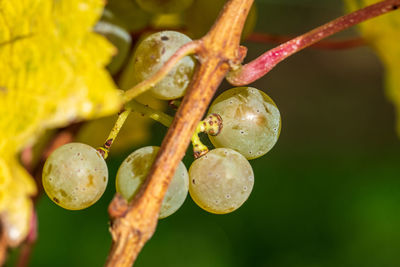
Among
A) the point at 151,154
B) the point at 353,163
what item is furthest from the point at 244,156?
the point at 353,163

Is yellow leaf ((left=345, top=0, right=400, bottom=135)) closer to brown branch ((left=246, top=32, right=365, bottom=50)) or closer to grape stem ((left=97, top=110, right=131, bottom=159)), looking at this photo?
brown branch ((left=246, top=32, right=365, bottom=50))

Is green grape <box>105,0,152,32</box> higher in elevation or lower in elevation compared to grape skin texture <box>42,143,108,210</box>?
higher

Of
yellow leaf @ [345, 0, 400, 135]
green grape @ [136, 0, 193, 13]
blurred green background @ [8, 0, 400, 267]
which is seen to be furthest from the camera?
blurred green background @ [8, 0, 400, 267]

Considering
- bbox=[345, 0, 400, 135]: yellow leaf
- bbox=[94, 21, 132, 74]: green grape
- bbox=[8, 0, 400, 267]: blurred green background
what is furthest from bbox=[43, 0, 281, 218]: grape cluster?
bbox=[8, 0, 400, 267]: blurred green background

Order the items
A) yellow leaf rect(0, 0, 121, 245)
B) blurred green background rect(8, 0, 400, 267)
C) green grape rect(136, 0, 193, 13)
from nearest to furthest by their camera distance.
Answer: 1. yellow leaf rect(0, 0, 121, 245)
2. green grape rect(136, 0, 193, 13)
3. blurred green background rect(8, 0, 400, 267)

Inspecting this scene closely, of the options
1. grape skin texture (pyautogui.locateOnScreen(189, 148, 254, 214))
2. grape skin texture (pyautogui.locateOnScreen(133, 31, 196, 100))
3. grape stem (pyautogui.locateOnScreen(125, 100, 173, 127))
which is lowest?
grape skin texture (pyautogui.locateOnScreen(189, 148, 254, 214))

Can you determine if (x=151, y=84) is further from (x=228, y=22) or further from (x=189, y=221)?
(x=189, y=221)

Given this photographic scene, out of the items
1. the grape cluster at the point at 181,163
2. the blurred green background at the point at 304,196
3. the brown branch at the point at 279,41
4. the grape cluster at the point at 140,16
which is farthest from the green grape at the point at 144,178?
the blurred green background at the point at 304,196
